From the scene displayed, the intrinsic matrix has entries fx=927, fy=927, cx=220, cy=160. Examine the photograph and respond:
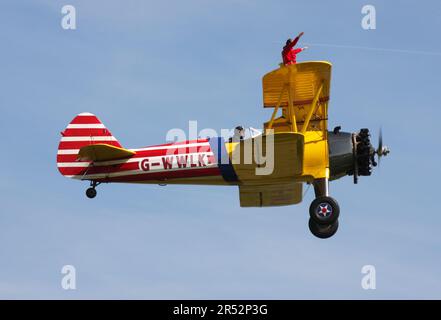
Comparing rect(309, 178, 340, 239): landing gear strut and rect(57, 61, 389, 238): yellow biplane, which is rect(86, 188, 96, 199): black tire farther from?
rect(309, 178, 340, 239): landing gear strut

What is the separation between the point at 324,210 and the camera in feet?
60.8

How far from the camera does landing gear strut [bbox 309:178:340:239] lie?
1847 cm

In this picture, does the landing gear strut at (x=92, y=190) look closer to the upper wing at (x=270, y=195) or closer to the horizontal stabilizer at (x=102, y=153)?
the horizontal stabilizer at (x=102, y=153)

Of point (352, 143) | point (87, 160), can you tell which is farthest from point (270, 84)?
point (87, 160)

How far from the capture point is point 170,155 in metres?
19.2

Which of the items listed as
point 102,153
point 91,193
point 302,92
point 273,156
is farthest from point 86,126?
point 302,92

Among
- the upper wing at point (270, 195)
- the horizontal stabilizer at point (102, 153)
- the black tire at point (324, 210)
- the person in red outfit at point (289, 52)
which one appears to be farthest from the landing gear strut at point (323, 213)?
the horizontal stabilizer at point (102, 153)

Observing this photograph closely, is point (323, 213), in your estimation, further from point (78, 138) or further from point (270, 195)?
point (78, 138)

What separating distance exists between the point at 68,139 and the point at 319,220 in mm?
5652

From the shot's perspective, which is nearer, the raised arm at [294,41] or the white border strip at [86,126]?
the raised arm at [294,41]

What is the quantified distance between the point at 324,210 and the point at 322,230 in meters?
0.54

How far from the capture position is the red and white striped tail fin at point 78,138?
19.6 metres

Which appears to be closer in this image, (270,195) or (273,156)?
(273,156)

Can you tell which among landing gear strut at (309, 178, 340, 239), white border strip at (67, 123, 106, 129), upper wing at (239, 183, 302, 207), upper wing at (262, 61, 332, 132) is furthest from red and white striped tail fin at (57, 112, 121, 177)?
landing gear strut at (309, 178, 340, 239)
